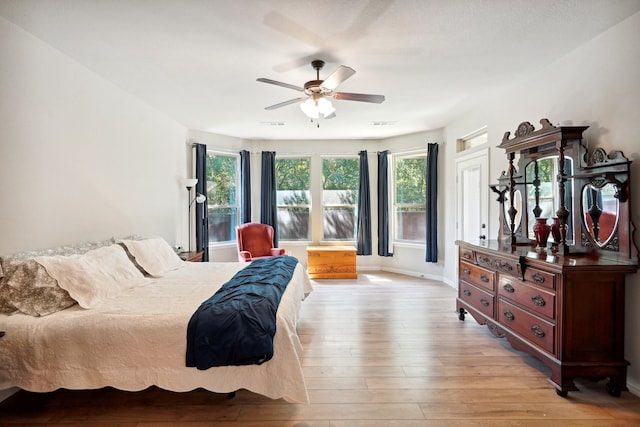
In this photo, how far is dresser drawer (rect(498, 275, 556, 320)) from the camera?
2.31 meters

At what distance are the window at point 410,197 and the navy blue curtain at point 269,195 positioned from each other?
2319mm

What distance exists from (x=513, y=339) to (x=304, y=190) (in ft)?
14.9

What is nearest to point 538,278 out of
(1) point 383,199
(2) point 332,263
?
(2) point 332,263

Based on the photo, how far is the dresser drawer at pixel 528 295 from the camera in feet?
7.57

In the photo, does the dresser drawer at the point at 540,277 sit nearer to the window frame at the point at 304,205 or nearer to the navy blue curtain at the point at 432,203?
the navy blue curtain at the point at 432,203

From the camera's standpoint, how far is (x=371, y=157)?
636 centimetres

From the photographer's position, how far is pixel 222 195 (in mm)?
5957

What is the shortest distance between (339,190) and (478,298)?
146 inches

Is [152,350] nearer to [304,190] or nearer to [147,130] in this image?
[147,130]

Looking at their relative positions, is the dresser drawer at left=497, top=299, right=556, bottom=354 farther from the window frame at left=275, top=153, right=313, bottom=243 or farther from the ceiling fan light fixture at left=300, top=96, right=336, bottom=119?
the window frame at left=275, top=153, right=313, bottom=243

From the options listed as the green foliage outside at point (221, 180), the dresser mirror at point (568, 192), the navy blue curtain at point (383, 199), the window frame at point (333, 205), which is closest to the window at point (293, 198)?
the window frame at point (333, 205)

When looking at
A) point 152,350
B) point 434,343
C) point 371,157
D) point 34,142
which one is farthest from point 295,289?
point 371,157

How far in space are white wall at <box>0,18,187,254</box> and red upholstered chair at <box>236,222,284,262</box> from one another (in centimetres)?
161

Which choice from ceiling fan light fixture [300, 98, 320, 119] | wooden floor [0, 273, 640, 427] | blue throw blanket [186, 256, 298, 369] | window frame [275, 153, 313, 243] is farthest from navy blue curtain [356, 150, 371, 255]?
blue throw blanket [186, 256, 298, 369]
